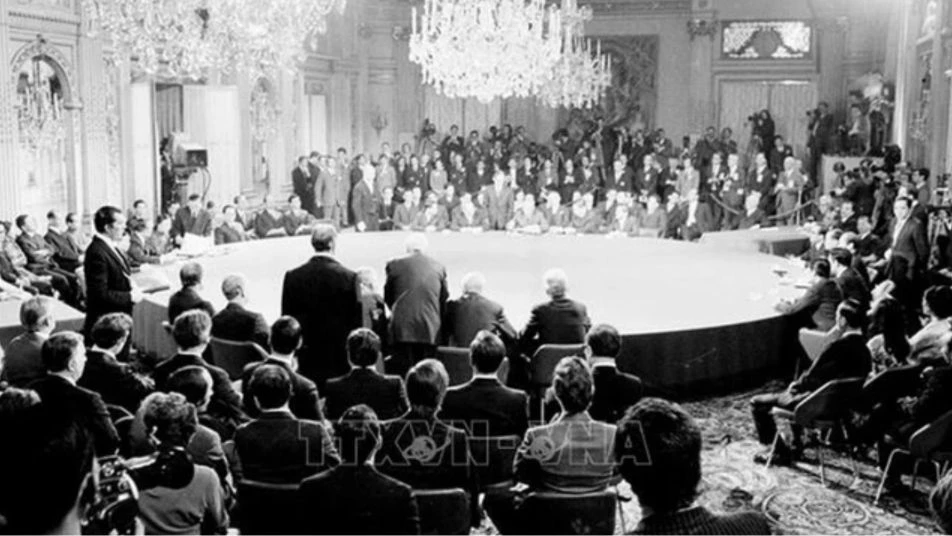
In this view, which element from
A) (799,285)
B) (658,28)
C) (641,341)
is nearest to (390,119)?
(658,28)

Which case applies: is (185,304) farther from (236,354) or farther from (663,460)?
(663,460)

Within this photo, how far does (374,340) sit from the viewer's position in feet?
16.0

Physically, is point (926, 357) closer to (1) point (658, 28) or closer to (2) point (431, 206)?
(2) point (431, 206)

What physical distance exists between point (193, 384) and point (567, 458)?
1613 mm

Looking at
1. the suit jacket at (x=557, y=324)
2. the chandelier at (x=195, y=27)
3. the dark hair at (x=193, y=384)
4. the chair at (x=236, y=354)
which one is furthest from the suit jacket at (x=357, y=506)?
the chandelier at (x=195, y=27)

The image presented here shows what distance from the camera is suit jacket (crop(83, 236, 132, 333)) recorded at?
6562 millimetres

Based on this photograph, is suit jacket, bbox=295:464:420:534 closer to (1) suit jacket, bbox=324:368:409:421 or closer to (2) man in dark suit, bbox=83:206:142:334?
(1) suit jacket, bbox=324:368:409:421

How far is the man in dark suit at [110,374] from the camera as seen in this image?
16.0 ft

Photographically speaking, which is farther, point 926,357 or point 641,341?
point 641,341

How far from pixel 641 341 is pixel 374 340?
3.00 m

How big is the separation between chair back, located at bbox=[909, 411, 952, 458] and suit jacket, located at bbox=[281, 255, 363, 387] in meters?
3.10

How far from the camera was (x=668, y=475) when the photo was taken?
2268 millimetres

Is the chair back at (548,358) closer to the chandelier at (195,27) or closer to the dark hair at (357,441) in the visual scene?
the dark hair at (357,441)

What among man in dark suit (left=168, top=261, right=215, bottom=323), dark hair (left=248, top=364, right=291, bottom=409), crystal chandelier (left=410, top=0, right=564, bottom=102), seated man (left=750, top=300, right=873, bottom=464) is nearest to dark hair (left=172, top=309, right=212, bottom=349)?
dark hair (left=248, top=364, right=291, bottom=409)
